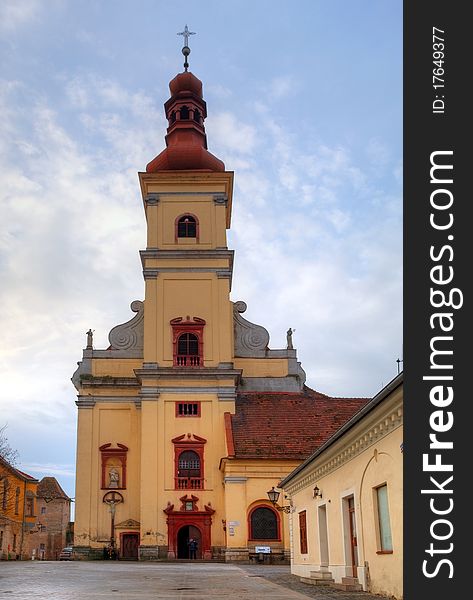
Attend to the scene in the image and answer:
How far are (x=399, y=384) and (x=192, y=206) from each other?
35.0 metres

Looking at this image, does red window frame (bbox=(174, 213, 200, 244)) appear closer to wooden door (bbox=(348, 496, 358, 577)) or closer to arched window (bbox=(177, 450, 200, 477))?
arched window (bbox=(177, 450, 200, 477))

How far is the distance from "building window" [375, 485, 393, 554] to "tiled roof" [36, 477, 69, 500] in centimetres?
6756

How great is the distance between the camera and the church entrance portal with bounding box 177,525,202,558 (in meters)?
39.9

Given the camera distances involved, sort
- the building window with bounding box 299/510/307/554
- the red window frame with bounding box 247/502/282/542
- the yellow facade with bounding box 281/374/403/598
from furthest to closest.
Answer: the red window frame with bounding box 247/502/282/542 → the building window with bounding box 299/510/307/554 → the yellow facade with bounding box 281/374/403/598

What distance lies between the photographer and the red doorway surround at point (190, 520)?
1551 inches

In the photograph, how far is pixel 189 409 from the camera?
41.8m

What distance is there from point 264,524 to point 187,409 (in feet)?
24.8

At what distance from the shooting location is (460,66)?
8180mm

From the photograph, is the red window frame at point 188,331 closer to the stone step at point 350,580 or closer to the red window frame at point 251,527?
the red window frame at point 251,527

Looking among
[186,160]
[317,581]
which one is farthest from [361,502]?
[186,160]

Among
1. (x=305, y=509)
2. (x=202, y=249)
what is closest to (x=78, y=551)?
(x=202, y=249)

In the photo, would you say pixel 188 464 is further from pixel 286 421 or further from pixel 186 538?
pixel 286 421

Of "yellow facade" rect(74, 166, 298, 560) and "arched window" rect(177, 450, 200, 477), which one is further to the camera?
"arched window" rect(177, 450, 200, 477)

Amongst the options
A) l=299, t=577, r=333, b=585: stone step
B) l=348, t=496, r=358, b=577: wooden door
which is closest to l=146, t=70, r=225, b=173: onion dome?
l=299, t=577, r=333, b=585: stone step
